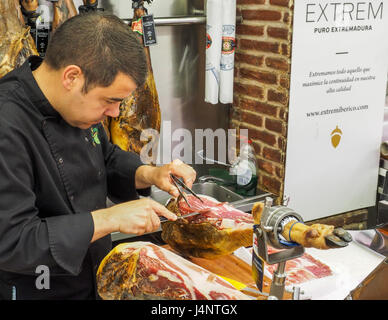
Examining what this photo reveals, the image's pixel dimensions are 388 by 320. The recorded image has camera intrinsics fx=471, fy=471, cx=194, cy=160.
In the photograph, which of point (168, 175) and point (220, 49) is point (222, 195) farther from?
point (168, 175)

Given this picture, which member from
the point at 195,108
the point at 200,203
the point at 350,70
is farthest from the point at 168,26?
the point at 200,203

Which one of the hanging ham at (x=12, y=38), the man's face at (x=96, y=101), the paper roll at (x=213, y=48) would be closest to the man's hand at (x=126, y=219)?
the man's face at (x=96, y=101)

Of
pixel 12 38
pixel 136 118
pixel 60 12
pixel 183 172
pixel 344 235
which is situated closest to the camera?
pixel 344 235

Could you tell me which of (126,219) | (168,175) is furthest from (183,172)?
(126,219)

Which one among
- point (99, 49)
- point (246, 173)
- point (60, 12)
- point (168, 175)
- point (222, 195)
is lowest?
point (222, 195)

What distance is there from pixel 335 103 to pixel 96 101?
1.72 metres

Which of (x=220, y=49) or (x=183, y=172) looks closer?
(x=183, y=172)

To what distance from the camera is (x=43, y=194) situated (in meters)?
1.47

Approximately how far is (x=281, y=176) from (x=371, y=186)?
0.76m

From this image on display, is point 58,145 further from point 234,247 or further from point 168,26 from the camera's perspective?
point 168,26

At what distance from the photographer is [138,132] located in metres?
2.38

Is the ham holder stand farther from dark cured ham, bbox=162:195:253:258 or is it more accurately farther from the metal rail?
the metal rail

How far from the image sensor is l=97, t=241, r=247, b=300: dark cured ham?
1452mm

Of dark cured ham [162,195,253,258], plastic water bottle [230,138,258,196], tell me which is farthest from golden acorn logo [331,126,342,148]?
dark cured ham [162,195,253,258]
